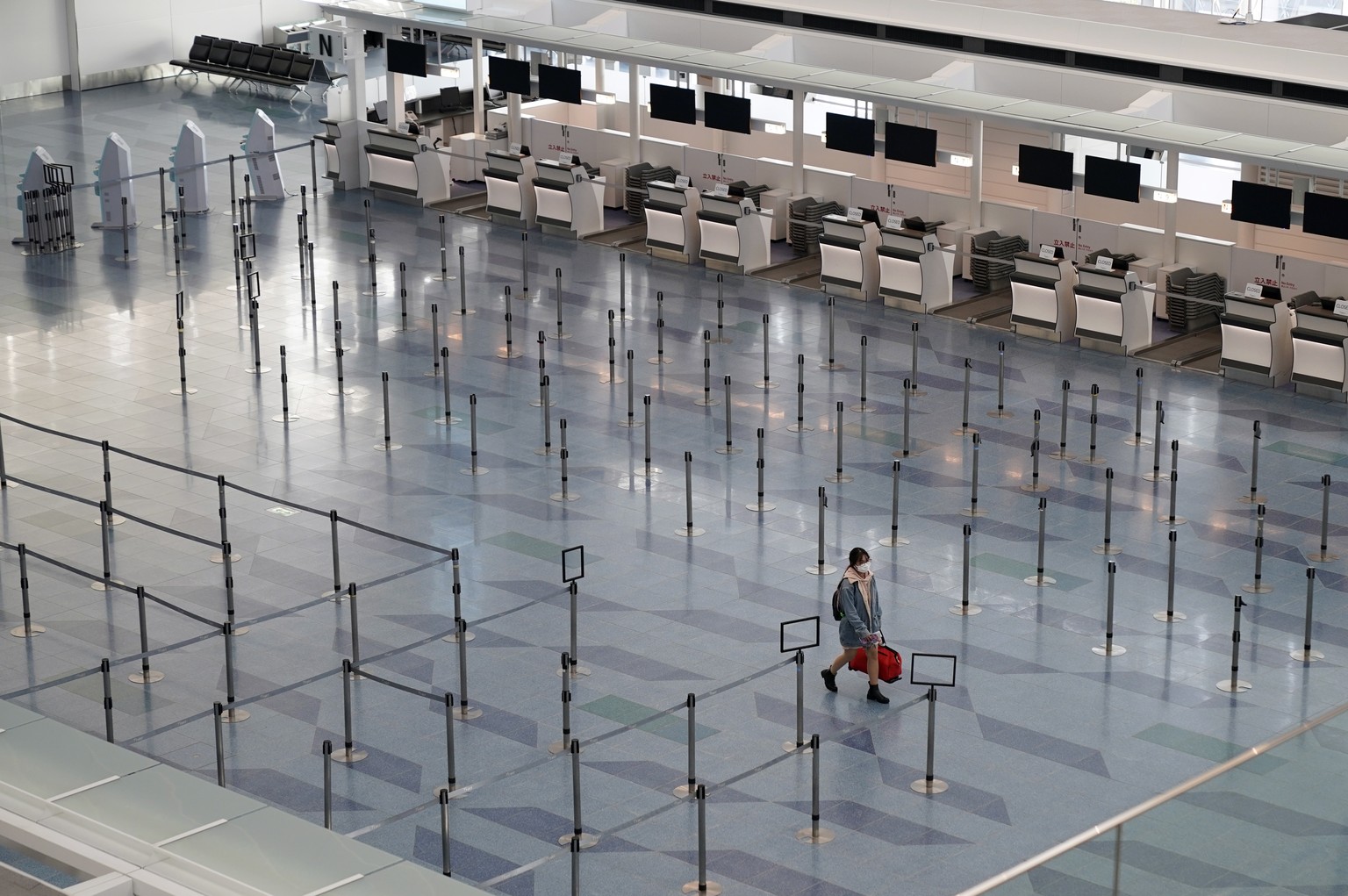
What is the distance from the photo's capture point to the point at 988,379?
23453 millimetres

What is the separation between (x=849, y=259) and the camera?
26.6 m

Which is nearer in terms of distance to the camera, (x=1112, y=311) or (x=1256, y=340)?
(x=1256, y=340)

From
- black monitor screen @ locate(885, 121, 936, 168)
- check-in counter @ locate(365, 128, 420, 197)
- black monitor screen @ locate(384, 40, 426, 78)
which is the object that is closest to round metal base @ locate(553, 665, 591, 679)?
black monitor screen @ locate(885, 121, 936, 168)

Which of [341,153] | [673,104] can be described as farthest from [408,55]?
[673,104]

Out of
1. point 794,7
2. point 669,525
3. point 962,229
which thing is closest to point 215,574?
point 669,525

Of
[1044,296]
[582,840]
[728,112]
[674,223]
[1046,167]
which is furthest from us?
[728,112]

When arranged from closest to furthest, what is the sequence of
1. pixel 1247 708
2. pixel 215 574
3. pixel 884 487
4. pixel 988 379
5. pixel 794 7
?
pixel 1247 708, pixel 215 574, pixel 884 487, pixel 988 379, pixel 794 7

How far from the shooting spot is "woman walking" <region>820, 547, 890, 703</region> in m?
15.4

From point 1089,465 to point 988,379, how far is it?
9.92ft

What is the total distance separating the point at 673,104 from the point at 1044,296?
7505 millimetres

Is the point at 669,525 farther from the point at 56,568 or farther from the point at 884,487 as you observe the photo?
the point at 56,568

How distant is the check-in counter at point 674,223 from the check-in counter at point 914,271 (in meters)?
3.10

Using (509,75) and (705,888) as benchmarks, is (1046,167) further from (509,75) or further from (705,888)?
(705,888)

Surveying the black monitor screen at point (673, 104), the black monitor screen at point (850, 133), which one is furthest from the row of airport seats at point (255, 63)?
the black monitor screen at point (850, 133)
